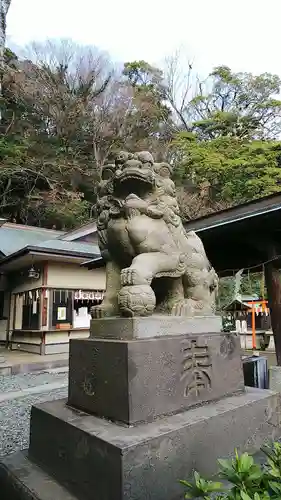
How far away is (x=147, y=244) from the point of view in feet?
7.23

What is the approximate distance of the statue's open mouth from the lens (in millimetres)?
2238

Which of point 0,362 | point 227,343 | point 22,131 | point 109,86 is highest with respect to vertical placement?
point 109,86

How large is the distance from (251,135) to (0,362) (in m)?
19.6

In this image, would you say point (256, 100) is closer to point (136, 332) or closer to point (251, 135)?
point (251, 135)

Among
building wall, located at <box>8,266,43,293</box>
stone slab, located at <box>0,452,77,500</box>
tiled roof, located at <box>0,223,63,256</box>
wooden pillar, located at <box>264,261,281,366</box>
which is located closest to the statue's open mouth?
Result: stone slab, located at <box>0,452,77,500</box>

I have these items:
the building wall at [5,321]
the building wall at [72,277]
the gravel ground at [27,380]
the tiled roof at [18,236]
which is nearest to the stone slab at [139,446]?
the gravel ground at [27,380]

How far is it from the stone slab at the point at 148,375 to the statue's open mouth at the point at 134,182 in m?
1.03

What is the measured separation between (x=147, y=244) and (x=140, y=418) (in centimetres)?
103

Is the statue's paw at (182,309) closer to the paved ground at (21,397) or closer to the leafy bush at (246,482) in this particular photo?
the leafy bush at (246,482)

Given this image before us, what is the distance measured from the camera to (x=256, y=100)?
22.5 m

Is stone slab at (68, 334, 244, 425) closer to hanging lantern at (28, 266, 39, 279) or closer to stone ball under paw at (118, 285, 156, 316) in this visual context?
stone ball under paw at (118, 285, 156, 316)

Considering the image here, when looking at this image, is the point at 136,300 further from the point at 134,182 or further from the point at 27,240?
the point at 27,240

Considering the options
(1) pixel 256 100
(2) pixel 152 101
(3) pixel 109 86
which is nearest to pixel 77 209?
(3) pixel 109 86

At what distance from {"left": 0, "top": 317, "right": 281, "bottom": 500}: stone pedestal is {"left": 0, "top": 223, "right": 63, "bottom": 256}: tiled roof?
35.7ft
